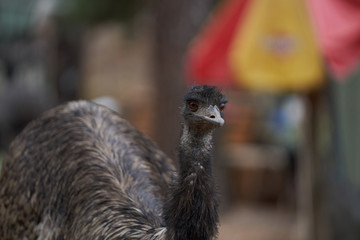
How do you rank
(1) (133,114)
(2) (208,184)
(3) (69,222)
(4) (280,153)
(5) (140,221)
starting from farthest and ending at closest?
(1) (133,114), (4) (280,153), (3) (69,222), (5) (140,221), (2) (208,184)

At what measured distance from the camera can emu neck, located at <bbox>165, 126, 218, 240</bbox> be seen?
17.4 feet

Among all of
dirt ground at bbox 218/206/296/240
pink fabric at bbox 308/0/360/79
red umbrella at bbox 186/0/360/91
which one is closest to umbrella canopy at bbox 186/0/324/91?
red umbrella at bbox 186/0/360/91

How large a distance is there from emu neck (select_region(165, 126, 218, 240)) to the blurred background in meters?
0.78

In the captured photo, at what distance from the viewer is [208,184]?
5.37 meters

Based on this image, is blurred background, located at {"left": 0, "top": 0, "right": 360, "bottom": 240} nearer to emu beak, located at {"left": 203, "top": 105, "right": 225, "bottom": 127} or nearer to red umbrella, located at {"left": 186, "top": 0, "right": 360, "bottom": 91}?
red umbrella, located at {"left": 186, "top": 0, "right": 360, "bottom": 91}

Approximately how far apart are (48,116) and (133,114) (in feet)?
49.9

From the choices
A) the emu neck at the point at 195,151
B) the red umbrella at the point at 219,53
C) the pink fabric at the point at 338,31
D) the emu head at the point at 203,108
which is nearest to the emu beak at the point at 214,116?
the emu head at the point at 203,108

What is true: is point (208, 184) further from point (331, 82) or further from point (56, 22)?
point (56, 22)

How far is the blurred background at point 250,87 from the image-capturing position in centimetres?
1021

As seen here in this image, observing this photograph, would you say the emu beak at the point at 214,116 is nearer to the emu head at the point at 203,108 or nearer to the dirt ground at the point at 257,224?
the emu head at the point at 203,108

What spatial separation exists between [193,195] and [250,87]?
20.2 feet

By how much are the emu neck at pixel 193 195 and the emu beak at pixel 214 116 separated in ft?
0.46

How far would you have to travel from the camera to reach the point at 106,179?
625cm

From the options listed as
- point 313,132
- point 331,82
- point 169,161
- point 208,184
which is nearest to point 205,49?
point 331,82
